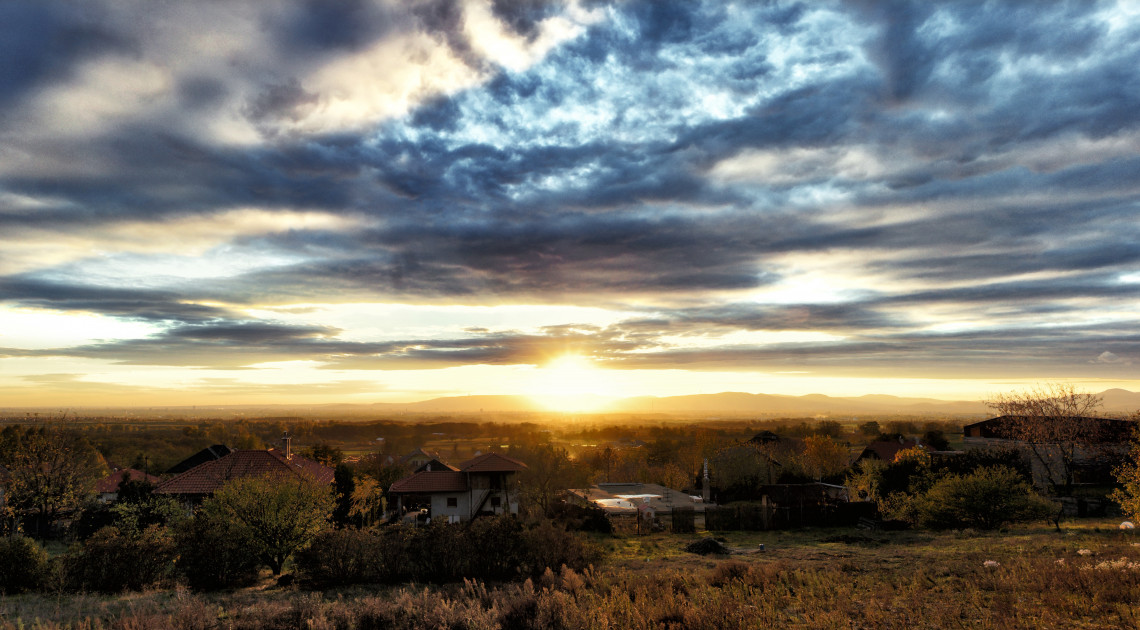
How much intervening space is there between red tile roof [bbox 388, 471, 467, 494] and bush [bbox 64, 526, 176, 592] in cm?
2518

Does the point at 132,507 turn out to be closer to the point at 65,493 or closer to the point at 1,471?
the point at 65,493

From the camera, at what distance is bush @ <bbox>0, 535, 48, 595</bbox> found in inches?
770

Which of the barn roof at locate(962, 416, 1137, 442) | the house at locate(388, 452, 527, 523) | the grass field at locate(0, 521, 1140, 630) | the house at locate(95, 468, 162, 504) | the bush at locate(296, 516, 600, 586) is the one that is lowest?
the house at locate(95, 468, 162, 504)

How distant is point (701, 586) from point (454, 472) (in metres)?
35.5

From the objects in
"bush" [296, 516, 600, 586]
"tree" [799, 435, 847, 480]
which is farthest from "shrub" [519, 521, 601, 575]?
"tree" [799, 435, 847, 480]

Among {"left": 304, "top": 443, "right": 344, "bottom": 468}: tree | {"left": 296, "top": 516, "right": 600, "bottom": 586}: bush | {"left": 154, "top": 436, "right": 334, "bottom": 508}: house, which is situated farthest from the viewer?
{"left": 304, "top": 443, "right": 344, "bottom": 468}: tree

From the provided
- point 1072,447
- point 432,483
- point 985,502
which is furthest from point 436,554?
point 1072,447

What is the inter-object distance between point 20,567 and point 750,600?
24.0m

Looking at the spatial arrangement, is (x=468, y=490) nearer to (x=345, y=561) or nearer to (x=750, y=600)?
(x=345, y=561)

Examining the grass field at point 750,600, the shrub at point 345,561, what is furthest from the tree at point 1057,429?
the shrub at point 345,561

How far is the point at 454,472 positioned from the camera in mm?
47719

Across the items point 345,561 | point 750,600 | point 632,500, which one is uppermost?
point 750,600

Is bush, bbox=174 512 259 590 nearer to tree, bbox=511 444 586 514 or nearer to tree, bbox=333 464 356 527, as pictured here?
tree, bbox=333 464 356 527

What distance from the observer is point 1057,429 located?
154 ft
